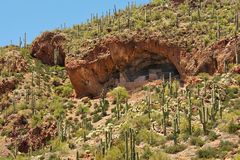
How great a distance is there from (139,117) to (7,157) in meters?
11.4

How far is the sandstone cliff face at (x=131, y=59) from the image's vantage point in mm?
47188

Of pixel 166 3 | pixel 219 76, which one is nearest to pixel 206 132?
pixel 219 76

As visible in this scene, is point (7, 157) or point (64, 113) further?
point (64, 113)

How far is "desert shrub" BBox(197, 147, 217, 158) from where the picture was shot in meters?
33.3

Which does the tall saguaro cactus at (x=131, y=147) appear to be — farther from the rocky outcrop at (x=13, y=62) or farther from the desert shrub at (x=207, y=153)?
the rocky outcrop at (x=13, y=62)

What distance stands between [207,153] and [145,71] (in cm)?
2025

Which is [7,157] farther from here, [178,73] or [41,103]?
[178,73]

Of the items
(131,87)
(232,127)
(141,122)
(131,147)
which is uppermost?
(131,87)

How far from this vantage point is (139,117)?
42688 millimetres

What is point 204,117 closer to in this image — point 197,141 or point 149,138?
point 197,141

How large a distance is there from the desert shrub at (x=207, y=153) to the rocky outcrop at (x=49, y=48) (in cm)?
3053

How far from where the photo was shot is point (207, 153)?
3350 cm

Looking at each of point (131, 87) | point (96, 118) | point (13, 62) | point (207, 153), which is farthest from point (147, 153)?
point (13, 62)

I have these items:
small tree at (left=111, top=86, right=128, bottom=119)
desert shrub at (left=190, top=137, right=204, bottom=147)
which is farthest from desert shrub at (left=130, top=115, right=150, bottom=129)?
small tree at (left=111, top=86, right=128, bottom=119)
